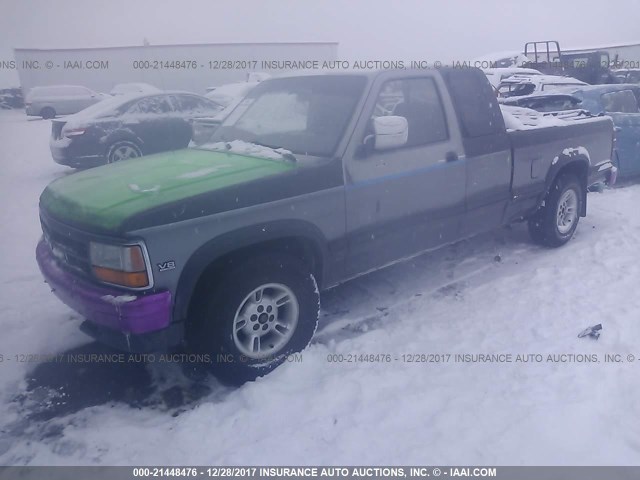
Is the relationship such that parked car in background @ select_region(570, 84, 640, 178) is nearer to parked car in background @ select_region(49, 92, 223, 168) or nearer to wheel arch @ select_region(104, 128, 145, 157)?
parked car in background @ select_region(49, 92, 223, 168)

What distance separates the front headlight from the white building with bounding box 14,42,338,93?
6.16 feet

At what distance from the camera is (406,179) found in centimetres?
385

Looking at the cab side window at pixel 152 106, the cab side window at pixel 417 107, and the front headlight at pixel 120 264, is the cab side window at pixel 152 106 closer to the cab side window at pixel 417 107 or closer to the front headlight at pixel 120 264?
the cab side window at pixel 417 107

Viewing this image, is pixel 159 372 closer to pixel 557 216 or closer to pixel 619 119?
pixel 557 216

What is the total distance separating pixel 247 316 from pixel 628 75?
1523 centimetres

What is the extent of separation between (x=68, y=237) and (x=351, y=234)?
177 centimetres

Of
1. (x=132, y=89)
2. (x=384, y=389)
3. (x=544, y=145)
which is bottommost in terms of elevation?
(x=384, y=389)

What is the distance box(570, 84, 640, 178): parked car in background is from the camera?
745 cm

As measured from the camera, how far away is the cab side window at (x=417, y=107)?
391 centimetres

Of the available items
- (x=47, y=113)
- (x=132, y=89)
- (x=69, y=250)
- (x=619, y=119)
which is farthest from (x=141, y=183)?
(x=619, y=119)

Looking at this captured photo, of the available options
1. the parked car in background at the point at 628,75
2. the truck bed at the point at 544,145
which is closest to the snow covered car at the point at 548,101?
the truck bed at the point at 544,145

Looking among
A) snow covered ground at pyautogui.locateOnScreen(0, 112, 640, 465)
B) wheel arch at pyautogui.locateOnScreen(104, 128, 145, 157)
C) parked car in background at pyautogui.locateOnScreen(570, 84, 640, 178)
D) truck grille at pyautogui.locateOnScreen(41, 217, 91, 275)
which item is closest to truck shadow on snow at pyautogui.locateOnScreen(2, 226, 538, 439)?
snow covered ground at pyautogui.locateOnScreen(0, 112, 640, 465)

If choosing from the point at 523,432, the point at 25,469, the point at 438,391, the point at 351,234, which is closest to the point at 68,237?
the point at 25,469

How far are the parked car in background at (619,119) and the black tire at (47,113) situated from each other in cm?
677
